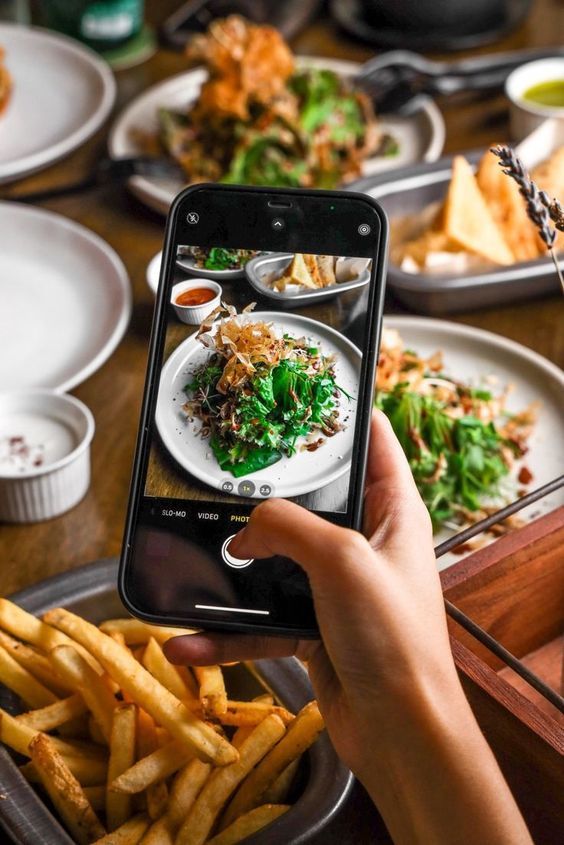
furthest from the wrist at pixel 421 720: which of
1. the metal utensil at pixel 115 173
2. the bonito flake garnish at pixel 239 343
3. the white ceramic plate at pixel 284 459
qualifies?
the metal utensil at pixel 115 173

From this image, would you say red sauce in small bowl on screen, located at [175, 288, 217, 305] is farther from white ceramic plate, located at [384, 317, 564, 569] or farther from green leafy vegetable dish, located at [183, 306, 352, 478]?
white ceramic plate, located at [384, 317, 564, 569]

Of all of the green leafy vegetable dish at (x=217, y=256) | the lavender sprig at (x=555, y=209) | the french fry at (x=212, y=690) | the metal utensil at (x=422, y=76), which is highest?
the lavender sprig at (x=555, y=209)

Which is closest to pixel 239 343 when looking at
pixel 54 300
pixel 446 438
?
pixel 446 438

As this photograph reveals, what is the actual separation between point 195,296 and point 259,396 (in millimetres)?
108

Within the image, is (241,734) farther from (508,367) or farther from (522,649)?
(508,367)

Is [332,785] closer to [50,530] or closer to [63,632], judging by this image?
[63,632]

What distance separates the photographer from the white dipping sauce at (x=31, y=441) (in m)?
1.30

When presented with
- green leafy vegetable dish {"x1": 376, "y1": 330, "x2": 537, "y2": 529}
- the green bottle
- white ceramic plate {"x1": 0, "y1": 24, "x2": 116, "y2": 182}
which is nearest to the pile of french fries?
green leafy vegetable dish {"x1": 376, "y1": 330, "x2": 537, "y2": 529}

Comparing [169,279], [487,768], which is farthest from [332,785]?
[169,279]

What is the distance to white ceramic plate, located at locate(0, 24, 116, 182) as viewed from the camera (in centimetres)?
205

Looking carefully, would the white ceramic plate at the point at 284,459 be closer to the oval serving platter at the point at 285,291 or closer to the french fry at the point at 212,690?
the oval serving platter at the point at 285,291

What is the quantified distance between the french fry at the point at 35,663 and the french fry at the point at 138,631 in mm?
65

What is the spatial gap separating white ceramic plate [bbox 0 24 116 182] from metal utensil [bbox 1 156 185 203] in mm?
90

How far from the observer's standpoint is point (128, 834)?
0.87m
